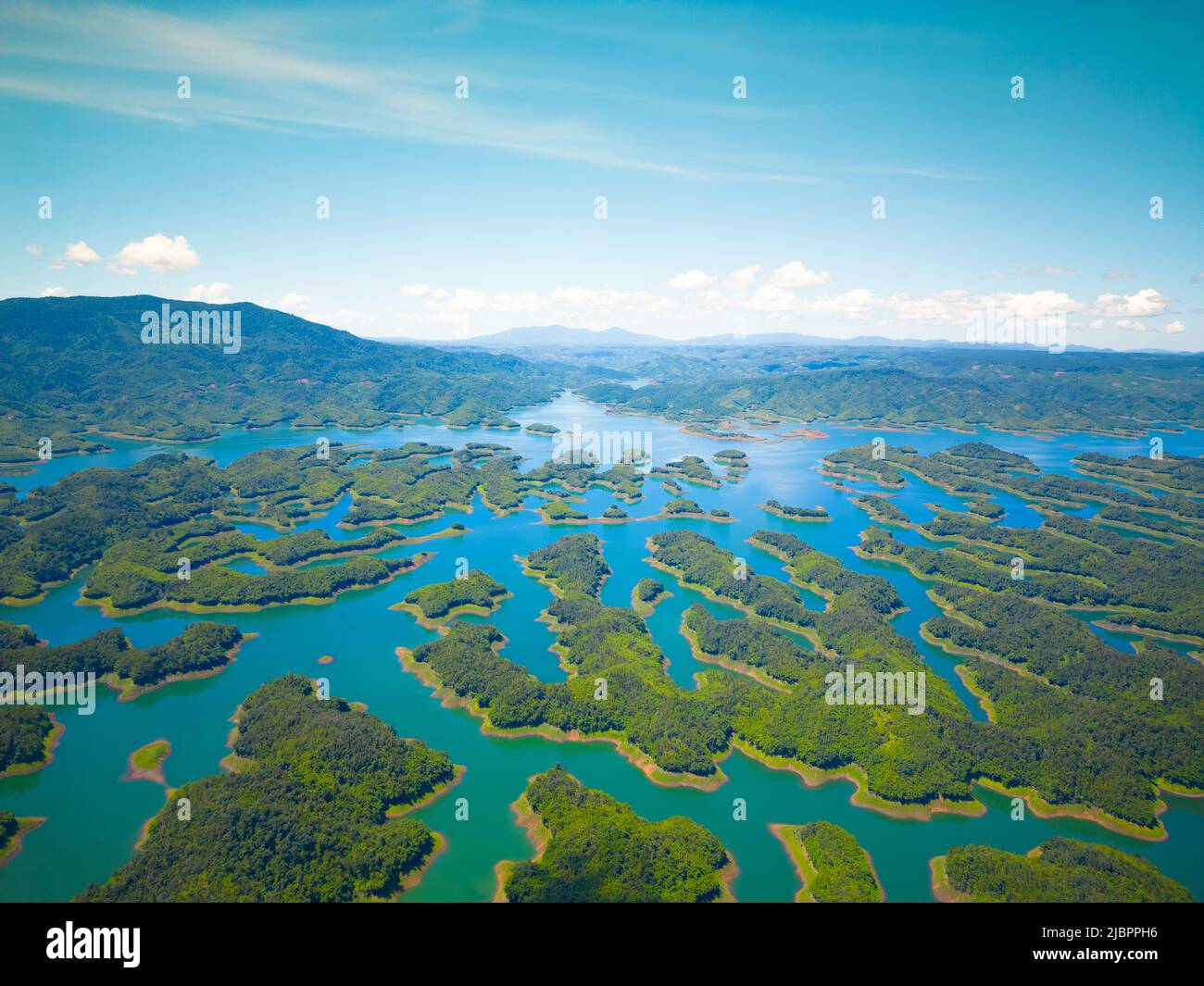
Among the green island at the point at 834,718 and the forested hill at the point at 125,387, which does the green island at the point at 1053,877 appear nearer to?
the green island at the point at 834,718

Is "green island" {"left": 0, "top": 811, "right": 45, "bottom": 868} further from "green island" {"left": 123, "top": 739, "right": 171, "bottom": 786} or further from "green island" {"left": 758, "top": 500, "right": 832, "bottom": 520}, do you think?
"green island" {"left": 758, "top": 500, "right": 832, "bottom": 520}

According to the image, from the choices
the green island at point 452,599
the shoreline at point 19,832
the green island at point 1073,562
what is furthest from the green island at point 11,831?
the green island at point 1073,562

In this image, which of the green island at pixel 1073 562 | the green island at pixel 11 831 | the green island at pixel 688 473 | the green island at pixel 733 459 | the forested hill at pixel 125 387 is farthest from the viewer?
the forested hill at pixel 125 387
